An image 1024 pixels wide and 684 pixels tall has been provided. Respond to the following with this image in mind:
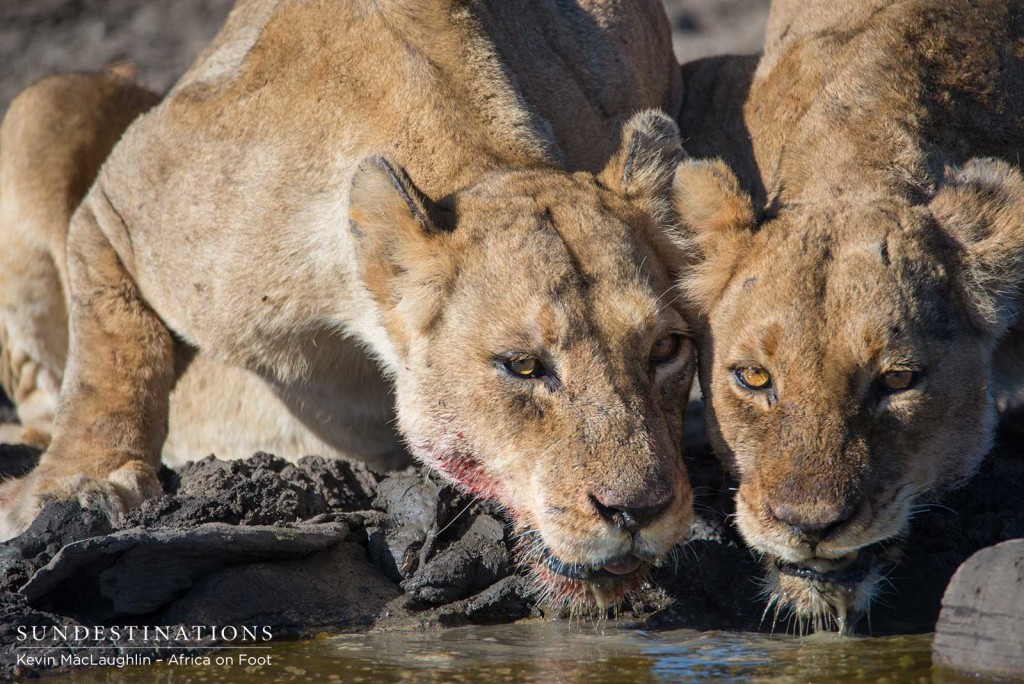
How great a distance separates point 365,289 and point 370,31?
1.06 m

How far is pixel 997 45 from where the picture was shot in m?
6.26

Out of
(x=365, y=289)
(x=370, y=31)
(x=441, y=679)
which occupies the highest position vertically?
(x=370, y=31)

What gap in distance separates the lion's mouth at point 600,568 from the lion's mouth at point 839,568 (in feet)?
1.62

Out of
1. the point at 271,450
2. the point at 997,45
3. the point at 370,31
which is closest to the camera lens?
the point at 370,31

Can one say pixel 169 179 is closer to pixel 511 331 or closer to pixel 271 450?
pixel 271 450

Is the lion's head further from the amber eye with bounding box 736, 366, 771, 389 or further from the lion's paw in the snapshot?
the lion's paw

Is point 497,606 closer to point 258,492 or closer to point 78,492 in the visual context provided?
point 258,492

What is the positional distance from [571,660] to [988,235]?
2.02m

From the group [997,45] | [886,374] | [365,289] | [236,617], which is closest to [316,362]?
[365,289]

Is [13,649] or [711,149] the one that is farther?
[711,149]

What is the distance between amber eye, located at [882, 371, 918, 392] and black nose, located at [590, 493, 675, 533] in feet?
2.60

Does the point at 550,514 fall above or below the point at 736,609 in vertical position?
above

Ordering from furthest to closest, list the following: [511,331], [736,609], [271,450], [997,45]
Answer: [271,450], [997,45], [736,609], [511,331]

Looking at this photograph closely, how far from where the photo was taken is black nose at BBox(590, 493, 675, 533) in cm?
441
